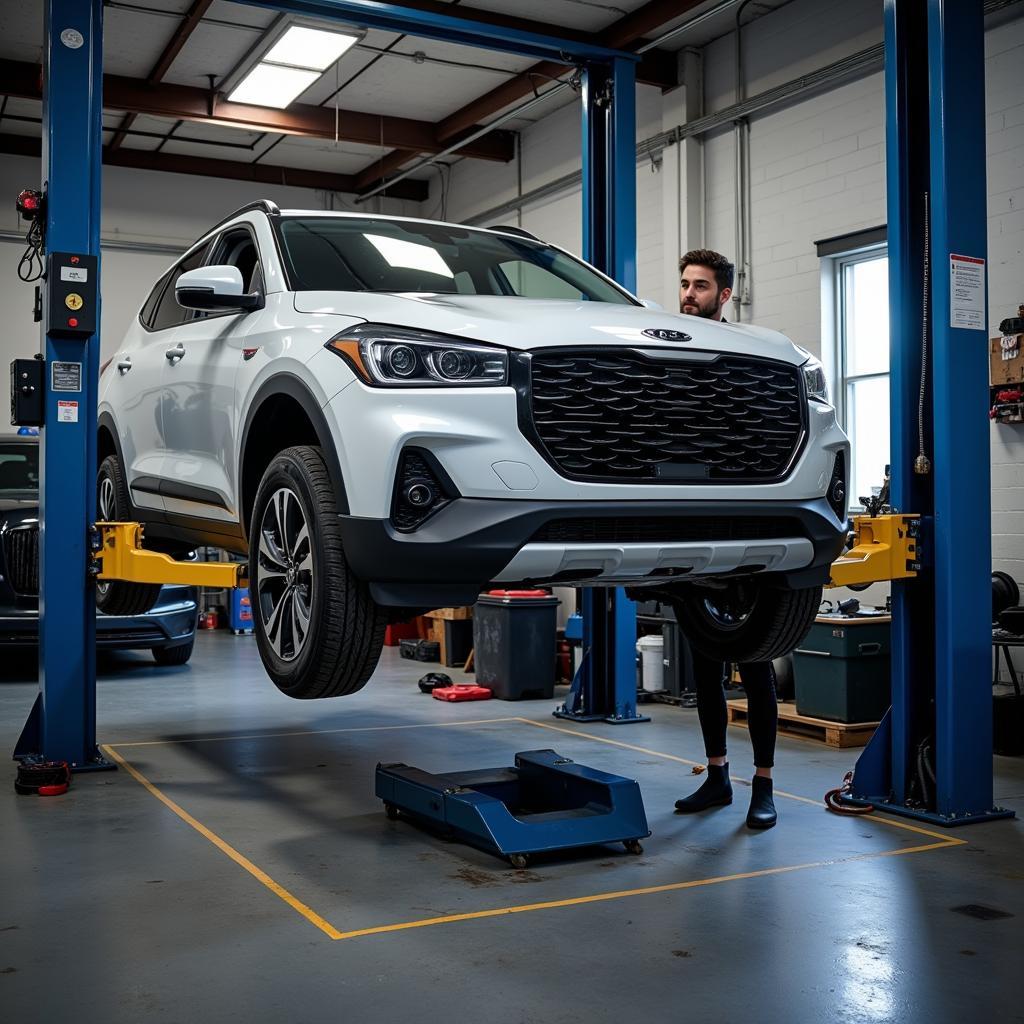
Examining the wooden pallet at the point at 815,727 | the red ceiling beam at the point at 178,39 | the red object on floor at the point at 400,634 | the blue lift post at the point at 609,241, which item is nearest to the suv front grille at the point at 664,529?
the wooden pallet at the point at 815,727

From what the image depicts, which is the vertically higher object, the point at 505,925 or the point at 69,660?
the point at 69,660

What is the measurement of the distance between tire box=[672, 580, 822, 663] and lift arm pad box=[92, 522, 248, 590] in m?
1.82

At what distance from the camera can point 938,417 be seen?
15.2 feet

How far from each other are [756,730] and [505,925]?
1574 millimetres

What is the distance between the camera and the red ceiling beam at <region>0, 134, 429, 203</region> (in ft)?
44.3

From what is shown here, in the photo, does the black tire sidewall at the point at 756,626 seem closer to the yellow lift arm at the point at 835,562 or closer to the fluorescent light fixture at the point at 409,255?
the yellow lift arm at the point at 835,562

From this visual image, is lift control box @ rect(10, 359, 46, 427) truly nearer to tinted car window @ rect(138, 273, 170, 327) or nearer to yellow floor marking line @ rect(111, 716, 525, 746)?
tinted car window @ rect(138, 273, 170, 327)

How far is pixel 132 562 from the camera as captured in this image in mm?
5012

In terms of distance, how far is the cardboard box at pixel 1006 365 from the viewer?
23.3 ft

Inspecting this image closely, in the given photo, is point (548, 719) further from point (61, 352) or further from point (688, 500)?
point (688, 500)

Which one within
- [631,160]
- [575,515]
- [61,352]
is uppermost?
[631,160]

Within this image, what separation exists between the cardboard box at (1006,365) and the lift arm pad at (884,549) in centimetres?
292

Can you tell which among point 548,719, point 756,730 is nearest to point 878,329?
point 548,719

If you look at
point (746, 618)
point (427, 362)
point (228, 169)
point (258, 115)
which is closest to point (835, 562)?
point (746, 618)
